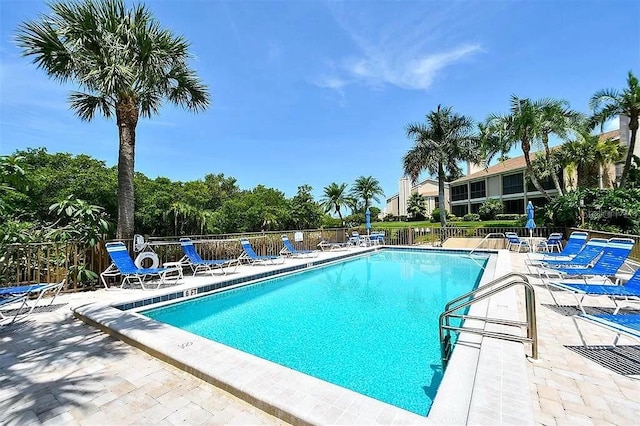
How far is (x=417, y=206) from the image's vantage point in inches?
1829

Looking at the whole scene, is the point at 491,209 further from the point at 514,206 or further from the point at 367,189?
the point at 367,189

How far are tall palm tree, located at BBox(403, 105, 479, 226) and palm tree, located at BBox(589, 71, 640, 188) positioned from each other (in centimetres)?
685

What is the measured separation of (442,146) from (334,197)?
50.2ft

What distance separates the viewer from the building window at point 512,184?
32.8 metres

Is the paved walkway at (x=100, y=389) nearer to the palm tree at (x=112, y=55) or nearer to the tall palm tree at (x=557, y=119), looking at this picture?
the palm tree at (x=112, y=55)

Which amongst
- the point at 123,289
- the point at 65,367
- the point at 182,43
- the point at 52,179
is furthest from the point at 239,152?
the point at 65,367

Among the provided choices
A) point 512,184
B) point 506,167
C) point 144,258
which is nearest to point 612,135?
point 512,184

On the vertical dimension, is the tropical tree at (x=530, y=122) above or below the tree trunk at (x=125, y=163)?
above

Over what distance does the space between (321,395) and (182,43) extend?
371 inches

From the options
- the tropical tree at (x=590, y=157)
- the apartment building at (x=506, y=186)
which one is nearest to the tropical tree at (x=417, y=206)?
the apartment building at (x=506, y=186)

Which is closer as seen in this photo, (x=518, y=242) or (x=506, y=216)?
(x=518, y=242)

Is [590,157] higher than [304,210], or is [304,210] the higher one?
[590,157]

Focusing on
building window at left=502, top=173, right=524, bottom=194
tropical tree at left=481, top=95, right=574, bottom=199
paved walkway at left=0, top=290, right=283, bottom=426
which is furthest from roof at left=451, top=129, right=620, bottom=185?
paved walkway at left=0, top=290, right=283, bottom=426

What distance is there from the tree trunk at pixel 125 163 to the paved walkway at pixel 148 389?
4390mm
